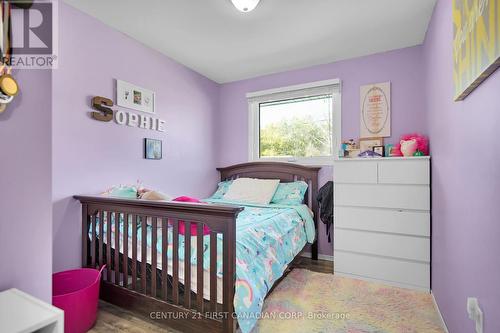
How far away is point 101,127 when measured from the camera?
89.2 inches

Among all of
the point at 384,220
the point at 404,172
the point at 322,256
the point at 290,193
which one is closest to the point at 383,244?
the point at 384,220


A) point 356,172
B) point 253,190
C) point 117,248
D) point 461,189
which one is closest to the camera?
point 461,189

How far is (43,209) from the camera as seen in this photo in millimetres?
1047

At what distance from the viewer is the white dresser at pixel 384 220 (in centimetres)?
224

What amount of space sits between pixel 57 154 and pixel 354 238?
2.65m

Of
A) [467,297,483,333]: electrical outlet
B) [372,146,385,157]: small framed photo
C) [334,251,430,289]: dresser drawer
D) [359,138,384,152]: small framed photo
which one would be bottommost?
[334,251,430,289]: dresser drawer

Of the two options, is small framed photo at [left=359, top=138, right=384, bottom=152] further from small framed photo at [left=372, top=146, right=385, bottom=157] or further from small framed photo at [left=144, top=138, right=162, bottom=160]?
small framed photo at [left=144, top=138, right=162, bottom=160]

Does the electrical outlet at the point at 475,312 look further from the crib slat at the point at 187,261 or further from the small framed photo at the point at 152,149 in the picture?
the small framed photo at the point at 152,149

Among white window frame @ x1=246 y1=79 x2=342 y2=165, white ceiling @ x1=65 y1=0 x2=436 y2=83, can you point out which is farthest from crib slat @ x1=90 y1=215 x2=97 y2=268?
white window frame @ x1=246 y1=79 x2=342 y2=165

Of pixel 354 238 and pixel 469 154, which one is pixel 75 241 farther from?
pixel 469 154

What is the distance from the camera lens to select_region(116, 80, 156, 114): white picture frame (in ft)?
7.91

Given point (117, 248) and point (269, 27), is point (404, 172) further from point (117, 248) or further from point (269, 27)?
point (117, 248)

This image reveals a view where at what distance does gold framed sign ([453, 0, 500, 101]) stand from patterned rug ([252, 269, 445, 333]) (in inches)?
58.3

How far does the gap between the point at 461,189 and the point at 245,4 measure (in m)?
1.84
